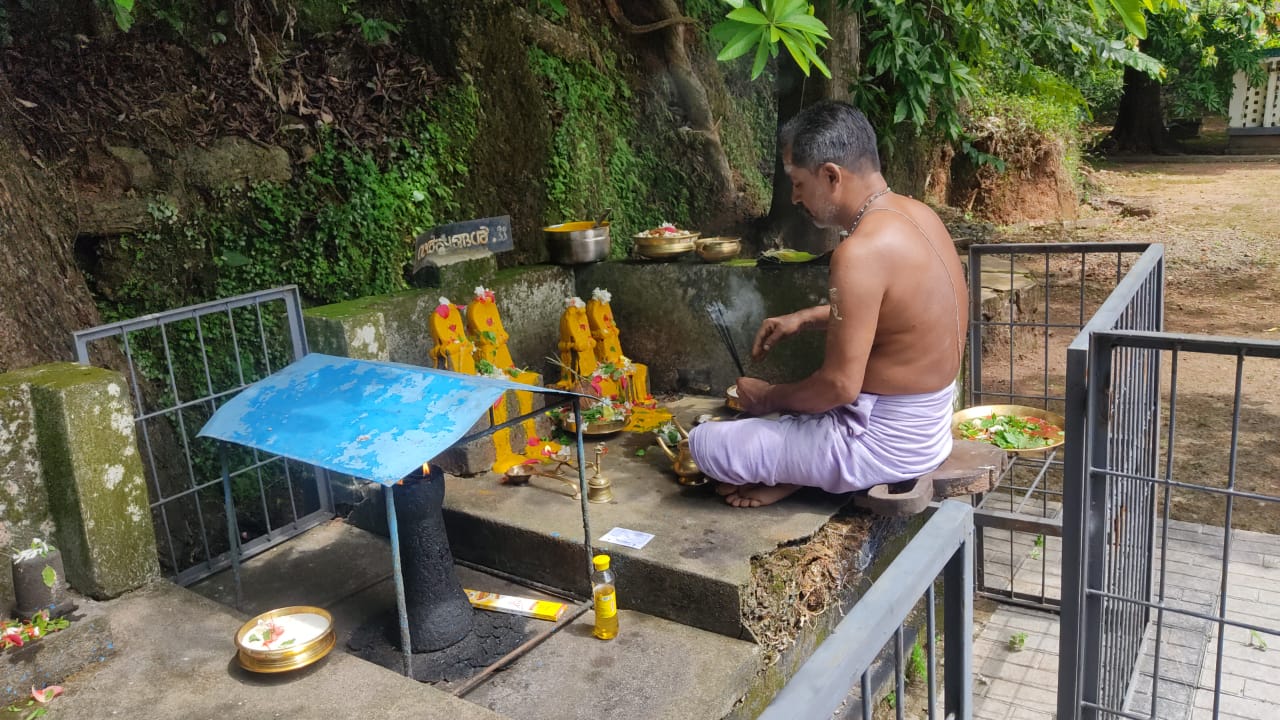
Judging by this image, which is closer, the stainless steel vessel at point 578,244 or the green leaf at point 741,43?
the green leaf at point 741,43

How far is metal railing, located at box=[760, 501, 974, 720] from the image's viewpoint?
1.20 meters

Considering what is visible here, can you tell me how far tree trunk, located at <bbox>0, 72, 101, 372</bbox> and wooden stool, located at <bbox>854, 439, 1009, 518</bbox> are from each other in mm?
4191

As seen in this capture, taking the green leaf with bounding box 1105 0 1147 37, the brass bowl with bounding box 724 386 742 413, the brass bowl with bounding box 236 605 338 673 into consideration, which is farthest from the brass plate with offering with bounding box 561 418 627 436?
the green leaf with bounding box 1105 0 1147 37

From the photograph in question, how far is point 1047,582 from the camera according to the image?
529cm

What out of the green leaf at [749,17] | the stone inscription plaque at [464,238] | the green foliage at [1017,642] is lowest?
the green foliage at [1017,642]

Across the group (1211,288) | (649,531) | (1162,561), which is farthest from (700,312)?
(1211,288)

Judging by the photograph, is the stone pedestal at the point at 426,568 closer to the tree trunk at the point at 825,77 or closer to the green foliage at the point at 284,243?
the green foliage at the point at 284,243

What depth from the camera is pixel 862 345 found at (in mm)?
3795

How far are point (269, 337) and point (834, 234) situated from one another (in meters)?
4.64

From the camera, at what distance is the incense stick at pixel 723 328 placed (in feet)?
20.5

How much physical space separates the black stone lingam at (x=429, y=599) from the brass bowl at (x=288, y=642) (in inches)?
27.9

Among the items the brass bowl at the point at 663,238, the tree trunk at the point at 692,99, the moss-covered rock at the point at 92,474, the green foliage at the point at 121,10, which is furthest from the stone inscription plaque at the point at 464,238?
the tree trunk at the point at 692,99

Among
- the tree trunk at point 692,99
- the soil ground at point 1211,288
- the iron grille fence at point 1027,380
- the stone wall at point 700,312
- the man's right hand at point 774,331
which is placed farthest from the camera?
the tree trunk at point 692,99

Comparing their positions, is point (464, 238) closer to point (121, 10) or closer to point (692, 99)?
point (121, 10)
